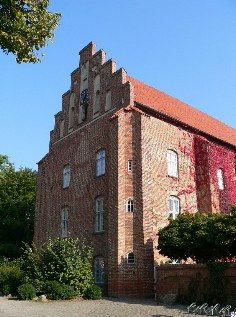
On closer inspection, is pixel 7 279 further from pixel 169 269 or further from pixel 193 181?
pixel 193 181

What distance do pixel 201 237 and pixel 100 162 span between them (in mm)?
9163

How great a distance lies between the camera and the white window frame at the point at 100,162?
78.0ft

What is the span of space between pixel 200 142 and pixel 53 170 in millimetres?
11242

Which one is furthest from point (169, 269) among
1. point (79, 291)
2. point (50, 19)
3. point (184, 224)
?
point (50, 19)

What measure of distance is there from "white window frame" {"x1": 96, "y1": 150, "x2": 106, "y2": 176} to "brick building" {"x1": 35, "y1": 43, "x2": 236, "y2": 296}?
7 centimetres

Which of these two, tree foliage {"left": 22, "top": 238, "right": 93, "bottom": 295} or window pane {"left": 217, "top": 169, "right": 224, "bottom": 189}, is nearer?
tree foliage {"left": 22, "top": 238, "right": 93, "bottom": 295}

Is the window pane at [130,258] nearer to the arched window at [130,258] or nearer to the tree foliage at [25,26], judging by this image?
the arched window at [130,258]

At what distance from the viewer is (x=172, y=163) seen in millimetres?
24094

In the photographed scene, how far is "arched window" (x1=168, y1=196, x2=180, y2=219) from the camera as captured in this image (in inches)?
891

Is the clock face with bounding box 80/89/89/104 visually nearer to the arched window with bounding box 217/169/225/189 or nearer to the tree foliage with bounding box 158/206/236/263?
the arched window with bounding box 217/169/225/189

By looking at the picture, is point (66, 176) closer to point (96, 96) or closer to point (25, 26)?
point (96, 96)

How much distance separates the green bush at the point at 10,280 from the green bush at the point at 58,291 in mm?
2842

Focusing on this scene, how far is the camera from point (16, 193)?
124ft

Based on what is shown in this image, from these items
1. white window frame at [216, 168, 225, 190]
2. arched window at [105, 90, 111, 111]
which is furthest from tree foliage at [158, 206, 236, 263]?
arched window at [105, 90, 111, 111]
